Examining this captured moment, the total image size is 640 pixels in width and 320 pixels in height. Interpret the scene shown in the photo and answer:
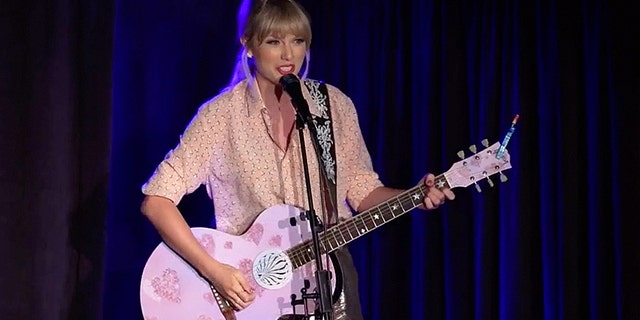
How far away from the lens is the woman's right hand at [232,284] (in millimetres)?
2533

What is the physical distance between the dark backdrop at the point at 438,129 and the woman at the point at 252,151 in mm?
410

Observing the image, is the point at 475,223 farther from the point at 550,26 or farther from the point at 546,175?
the point at 550,26

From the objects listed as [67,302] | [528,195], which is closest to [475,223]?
[528,195]

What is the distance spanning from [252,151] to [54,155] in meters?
0.67

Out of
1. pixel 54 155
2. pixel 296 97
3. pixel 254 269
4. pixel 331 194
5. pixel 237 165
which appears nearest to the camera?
pixel 296 97

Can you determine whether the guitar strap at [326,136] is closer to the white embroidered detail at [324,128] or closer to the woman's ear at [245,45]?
the white embroidered detail at [324,128]

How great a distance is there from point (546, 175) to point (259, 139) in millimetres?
1182

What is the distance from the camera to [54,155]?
287 cm

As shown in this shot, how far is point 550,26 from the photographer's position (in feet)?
11.1


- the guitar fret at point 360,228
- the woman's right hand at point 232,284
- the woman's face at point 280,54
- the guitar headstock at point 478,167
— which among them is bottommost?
the woman's right hand at point 232,284

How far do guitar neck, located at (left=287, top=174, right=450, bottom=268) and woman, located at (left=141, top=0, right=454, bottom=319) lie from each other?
0.11ft

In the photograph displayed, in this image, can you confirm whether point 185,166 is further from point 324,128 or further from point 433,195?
point 433,195

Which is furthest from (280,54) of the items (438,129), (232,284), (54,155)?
(438,129)

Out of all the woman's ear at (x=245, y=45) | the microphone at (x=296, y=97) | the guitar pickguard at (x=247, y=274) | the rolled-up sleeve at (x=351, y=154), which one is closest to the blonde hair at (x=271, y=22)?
the woman's ear at (x=245, y=45)
